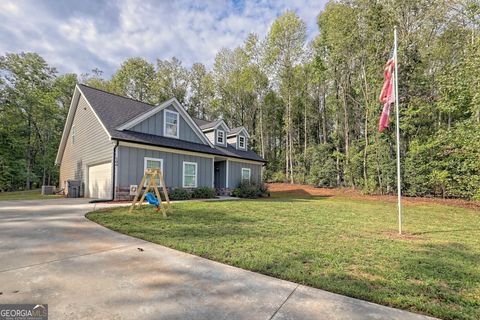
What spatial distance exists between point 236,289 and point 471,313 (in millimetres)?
2233

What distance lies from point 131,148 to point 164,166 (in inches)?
73.1

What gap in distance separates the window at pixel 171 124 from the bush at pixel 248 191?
5403 mm

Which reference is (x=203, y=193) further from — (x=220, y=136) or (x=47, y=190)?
(x=47, y=190)

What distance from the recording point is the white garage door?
11500 millimetres

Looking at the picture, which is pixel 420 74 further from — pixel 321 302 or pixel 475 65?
pixel 321 302

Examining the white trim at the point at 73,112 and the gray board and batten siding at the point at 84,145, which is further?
the white trim at the point at 73,112

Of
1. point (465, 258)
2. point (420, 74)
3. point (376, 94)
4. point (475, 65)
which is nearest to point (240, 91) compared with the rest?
point (376, 94)

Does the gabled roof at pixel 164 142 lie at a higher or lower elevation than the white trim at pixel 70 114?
lower

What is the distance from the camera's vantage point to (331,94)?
24.7 m

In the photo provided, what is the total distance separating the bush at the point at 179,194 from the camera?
12.1 metres

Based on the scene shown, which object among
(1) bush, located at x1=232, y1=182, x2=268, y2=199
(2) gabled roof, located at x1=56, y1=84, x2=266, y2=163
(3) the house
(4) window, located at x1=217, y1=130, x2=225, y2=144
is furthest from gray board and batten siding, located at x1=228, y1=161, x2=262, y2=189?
(4) window, located at x1=217, y1=130, x2=225, y2=144

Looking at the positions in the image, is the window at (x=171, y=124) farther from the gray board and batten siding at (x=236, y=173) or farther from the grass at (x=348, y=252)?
the grass at (x=348, y=252)

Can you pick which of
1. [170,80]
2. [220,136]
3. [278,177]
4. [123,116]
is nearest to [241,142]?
[220,136]

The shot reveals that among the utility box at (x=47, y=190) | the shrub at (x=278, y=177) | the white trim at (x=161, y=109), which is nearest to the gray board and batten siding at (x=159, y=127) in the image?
the white trim at (x=161, y=109)
